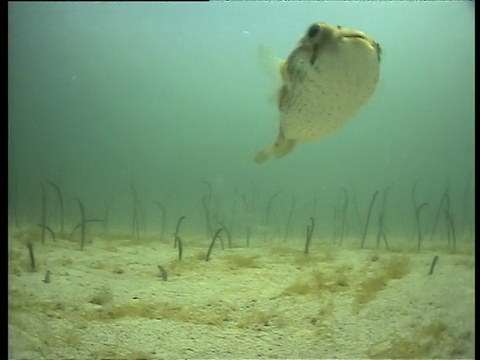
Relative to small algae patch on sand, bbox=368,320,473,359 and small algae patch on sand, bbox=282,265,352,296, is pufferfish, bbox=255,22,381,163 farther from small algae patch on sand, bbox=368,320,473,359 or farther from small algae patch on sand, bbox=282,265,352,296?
small algae patch on sand, bbox=368,320,473,359

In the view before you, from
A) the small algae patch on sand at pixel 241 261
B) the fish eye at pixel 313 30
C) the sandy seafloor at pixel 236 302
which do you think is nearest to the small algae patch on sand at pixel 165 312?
the sandy seafloor at pixel 236 302

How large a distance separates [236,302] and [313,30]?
3.42 ft

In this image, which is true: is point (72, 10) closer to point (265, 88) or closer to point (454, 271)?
point (265, 88)

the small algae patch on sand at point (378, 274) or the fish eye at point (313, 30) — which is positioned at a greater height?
the fish eye at point (313, 30)

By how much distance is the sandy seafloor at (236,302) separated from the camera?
1401mm

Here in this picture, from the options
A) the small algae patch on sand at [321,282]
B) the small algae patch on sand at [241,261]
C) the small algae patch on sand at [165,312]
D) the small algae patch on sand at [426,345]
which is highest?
the small algae patch on sand at [241,261]

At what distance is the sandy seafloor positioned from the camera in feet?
4.60

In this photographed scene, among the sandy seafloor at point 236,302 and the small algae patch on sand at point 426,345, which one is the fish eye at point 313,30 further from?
the small algae patch on sand at point 426,345

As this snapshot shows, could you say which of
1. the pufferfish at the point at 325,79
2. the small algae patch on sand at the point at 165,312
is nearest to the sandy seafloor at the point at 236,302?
the small algae patch on sand at the point at 165,312

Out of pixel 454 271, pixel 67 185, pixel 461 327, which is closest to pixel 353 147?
pixel 454 271

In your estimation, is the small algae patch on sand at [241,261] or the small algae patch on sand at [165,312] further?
the small algae patch on sand at [241,261]

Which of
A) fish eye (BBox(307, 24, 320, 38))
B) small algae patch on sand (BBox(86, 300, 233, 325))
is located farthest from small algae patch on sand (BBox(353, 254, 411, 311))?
fish eye (BBox(307, 24, 320, 38))

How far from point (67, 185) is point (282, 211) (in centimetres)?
98

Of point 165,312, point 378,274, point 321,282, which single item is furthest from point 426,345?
point 165,312
